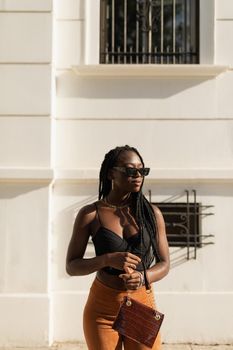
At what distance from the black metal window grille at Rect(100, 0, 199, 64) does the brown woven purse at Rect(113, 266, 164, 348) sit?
13.2ft

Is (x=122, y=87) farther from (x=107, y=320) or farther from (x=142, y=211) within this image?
(x=107, y=320)

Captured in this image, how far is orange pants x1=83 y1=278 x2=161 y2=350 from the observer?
3025 mm

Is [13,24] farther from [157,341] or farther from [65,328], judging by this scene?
[157,341]

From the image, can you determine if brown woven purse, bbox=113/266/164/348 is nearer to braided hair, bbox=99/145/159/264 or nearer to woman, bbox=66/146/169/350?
woman, bbox=66/146/169/350

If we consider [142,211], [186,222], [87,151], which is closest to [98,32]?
[87,151]

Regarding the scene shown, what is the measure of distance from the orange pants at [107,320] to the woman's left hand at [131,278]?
8 centimetres

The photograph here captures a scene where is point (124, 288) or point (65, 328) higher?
point (124, 288)

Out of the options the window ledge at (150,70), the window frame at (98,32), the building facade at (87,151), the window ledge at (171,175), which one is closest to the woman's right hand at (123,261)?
the building facade at (87,151)

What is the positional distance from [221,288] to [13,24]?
352 centimetres

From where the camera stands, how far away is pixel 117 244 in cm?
309

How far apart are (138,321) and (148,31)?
4.29 metres

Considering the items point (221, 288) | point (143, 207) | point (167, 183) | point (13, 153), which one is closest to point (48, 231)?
point (13, 153)

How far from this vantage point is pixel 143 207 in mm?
3227

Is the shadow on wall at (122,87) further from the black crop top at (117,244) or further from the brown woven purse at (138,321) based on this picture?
the brown woven purse at (138,321)
